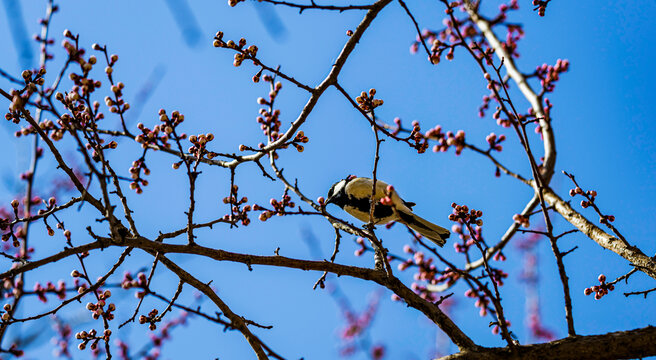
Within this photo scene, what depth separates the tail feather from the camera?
16.3 feet

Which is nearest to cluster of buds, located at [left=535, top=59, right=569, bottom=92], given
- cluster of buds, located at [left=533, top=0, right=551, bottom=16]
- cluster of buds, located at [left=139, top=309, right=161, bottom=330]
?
cluster of buds, located at [left=533, top=0, right=551, bottom=16]

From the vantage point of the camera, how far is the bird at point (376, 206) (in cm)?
500

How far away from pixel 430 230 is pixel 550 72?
6.64 feet

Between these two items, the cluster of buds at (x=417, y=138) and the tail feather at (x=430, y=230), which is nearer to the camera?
the cluster of buds at (x=417, y=138)

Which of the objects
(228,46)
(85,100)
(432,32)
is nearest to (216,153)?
(228,46)

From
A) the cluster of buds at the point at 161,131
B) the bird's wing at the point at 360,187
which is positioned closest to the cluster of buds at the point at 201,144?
the cluster of buds at the point at 161,131

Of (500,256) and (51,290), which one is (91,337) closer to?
(51,290)

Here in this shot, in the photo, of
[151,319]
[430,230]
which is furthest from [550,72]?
[151,319]

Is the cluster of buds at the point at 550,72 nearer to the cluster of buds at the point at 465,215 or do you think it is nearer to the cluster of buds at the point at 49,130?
the cluster of buds at the point at 465,215

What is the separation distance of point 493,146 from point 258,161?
165 cm

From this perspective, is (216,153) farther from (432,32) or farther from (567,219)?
(567,219)

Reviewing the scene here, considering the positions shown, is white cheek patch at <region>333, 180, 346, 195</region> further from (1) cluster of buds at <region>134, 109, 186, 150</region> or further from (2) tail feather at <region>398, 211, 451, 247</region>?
(1) cluster of buds at <region>134, 109, 186, 150</region>

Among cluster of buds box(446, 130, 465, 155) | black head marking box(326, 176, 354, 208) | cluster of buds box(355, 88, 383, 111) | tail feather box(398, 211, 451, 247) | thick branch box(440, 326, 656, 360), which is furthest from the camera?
black head marking box(326, 176, 354, 208)

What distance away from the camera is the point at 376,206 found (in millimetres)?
5016
